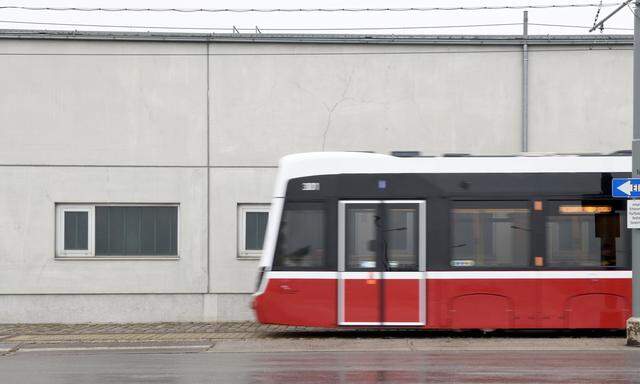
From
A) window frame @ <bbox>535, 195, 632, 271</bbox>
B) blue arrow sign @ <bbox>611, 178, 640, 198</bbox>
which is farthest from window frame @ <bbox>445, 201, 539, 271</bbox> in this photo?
blue arrow sign @ <bbox>611, 178, 640, 198</bbox>

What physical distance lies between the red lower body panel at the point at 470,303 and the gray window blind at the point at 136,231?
4.63 meters

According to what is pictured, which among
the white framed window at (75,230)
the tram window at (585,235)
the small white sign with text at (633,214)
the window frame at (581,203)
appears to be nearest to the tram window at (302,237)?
the window frame at (581,203)

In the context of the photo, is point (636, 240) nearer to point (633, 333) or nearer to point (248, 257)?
point (633, 333)

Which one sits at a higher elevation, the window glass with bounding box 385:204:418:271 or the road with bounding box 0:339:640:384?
the window glass with bounding box 385:204:418:271

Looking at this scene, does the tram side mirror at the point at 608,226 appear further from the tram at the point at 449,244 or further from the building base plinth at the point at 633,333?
the building base plinth at the point at 633,333

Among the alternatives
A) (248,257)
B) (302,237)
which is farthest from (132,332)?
(302,237)

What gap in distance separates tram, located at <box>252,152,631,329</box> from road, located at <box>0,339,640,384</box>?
27.5 inches

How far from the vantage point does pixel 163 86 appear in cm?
1881

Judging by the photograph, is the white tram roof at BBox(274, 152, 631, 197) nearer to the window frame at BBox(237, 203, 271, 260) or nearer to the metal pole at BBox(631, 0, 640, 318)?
the metal pole at BBox(631, 0, 640, 318)

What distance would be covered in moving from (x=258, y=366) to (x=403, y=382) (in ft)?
7.73

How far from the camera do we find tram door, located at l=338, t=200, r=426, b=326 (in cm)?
1464

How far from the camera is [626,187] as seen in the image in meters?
14.3

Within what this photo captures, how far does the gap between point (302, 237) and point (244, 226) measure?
4144 mm

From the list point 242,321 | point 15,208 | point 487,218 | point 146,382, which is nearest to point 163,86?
point 15,208
